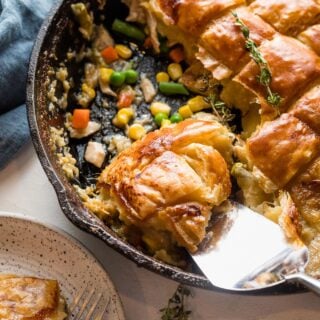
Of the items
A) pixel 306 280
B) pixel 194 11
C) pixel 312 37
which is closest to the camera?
pixel 306 280

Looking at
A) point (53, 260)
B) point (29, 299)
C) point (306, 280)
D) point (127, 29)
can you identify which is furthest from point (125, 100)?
point (306, 280)

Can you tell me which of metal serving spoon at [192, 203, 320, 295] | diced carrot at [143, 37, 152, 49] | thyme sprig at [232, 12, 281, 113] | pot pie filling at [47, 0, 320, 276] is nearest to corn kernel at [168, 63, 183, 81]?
pot pie filling at [47, 0, 320, 276]

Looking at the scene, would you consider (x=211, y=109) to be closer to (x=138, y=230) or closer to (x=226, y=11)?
(x=226, y=11)

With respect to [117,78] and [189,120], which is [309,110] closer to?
[189,120]

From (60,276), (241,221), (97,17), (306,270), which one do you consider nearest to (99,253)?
(60,276)

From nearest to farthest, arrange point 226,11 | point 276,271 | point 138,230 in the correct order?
point 276,271 → point 138,230 → point 226,11

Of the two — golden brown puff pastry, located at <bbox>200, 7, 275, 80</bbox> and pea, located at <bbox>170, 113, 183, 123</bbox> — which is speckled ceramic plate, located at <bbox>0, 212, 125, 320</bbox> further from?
golden brown puff pastry, located at <bbox>200, 7, 275, 80</bbox>
